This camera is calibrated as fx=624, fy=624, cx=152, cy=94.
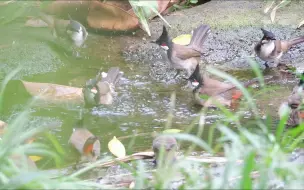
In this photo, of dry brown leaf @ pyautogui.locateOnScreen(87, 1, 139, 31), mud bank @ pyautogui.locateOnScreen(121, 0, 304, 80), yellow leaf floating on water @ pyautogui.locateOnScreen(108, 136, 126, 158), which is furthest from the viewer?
dry brown leaf @ pyautogui.locateOnScreen(87, 1, 139, 31)

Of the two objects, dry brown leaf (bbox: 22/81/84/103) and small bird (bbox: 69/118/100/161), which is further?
dry brown leaf (bbox: 22/81/84/103)

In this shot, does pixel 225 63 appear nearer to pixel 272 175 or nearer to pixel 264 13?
pixel 264 13

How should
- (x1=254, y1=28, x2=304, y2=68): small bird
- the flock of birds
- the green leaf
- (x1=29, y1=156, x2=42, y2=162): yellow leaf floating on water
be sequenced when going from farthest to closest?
(x1=254, y1=28, x2=304, y2=68): small bird
the flock of birds
(x1=29, y1=156, x2=42, y2=162): yellow leaf floating on water
the green leaf

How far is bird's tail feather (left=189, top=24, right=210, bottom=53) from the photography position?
695 cm

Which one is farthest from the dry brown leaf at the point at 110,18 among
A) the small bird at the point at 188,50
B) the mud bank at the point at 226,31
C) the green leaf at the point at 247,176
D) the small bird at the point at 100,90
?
the green leaf at the point at 247,176

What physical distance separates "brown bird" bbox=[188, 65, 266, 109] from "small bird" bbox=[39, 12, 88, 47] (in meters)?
1.54

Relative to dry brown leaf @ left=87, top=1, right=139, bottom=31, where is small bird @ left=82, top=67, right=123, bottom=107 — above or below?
below

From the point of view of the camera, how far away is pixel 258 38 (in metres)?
7.42

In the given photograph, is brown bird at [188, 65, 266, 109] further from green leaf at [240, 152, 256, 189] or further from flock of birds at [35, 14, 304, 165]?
green leaf at [240, 152, 256, 189]

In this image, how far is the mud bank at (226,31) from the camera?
23.1 feet

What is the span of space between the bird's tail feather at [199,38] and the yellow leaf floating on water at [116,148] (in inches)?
103

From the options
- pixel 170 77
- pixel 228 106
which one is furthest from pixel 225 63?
pixel 228 106

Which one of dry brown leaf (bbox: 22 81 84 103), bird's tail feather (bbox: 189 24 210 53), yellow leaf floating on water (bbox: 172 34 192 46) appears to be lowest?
dry brown leaf (bbox: 22 81 84 103)

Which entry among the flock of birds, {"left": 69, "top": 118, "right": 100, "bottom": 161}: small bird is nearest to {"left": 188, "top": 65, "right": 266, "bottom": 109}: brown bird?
the flock of birds
